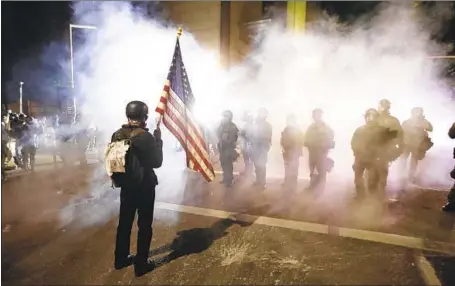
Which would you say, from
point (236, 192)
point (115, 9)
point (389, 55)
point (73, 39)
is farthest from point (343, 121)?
point (73, 39)

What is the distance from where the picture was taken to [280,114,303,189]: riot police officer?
309 inches

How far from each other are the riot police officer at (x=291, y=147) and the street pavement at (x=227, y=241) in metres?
0.74

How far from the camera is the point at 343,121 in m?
10.5

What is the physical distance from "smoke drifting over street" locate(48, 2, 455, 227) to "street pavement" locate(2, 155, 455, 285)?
1181 millimetres

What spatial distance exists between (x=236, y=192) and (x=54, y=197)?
3.77 metres

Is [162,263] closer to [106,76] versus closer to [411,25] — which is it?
[411,25]

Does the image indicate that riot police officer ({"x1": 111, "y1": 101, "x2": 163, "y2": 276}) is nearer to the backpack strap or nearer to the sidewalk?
the backpack strap

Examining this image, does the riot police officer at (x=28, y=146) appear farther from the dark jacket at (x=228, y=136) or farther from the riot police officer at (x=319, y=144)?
the riot police officer at (x=319, y=144)

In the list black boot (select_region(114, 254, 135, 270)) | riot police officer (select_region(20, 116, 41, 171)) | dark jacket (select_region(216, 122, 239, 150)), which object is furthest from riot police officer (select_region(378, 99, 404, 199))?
riot police officer (select_region(20, 116, 41, 171))

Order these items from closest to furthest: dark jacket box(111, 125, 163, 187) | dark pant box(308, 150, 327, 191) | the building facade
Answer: dark jacket box(111, 125, 163, 187)
dark pant box(308, 150, 327, 191)
the building facade

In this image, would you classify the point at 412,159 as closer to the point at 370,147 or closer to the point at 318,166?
the point at 370,147

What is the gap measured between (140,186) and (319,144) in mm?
4536

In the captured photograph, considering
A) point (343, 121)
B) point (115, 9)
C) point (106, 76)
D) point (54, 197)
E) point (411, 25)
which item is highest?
point (115, 9)

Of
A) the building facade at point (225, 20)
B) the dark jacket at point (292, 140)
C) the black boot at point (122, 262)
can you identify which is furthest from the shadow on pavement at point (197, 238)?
the building facade at point (225, 20)
